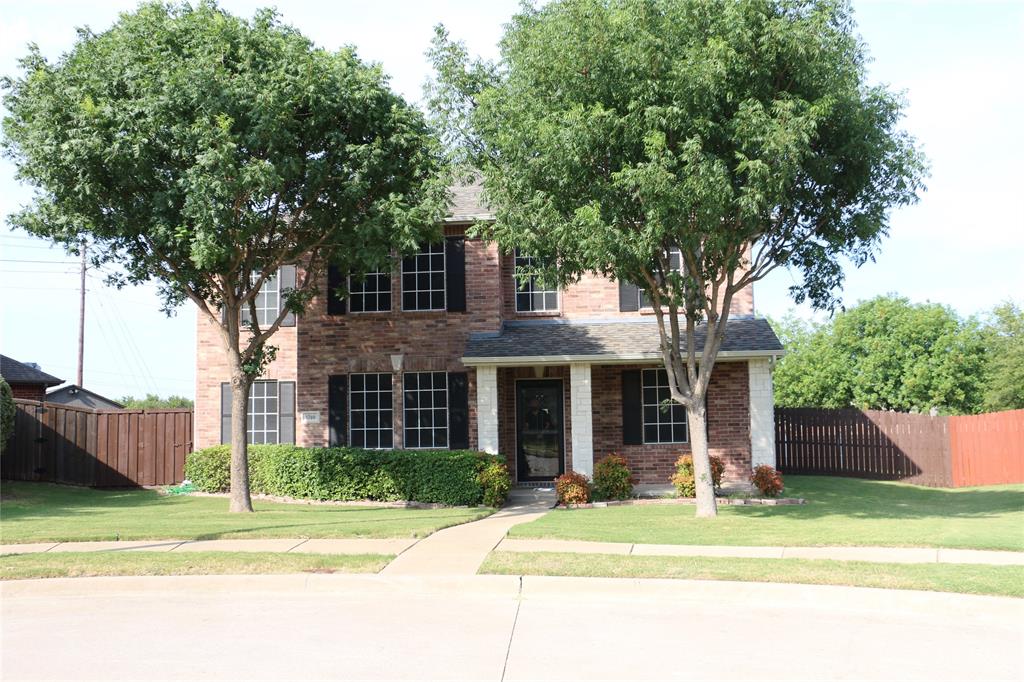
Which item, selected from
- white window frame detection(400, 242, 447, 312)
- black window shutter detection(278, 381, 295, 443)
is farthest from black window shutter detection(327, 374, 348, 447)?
white window frame detection(400, 242, 447, 312)

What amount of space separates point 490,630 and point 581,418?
11016 mm

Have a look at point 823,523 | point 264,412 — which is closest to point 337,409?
point 264,412

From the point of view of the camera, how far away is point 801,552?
1027 centimetres

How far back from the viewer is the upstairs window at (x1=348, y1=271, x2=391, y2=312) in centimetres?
1970

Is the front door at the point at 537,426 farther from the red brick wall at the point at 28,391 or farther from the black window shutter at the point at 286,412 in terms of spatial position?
the red brick wall at the point at 28,391

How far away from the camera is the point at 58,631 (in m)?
7.31

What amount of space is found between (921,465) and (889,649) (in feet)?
59.8

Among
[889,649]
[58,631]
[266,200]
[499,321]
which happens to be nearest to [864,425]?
[499,321]

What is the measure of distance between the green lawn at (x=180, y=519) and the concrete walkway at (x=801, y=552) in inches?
93.1

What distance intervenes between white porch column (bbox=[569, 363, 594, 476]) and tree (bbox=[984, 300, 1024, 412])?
75.7 feet

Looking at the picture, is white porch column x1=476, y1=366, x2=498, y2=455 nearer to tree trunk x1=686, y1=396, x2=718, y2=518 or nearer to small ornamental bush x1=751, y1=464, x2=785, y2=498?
tree trunk x1=686, y1=396, x2=718, y2=518

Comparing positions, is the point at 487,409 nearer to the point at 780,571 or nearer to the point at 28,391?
the point at 780,571

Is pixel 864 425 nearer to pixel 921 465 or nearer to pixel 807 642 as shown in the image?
pixel 921 465

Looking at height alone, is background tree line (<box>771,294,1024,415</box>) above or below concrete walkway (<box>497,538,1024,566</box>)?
above
